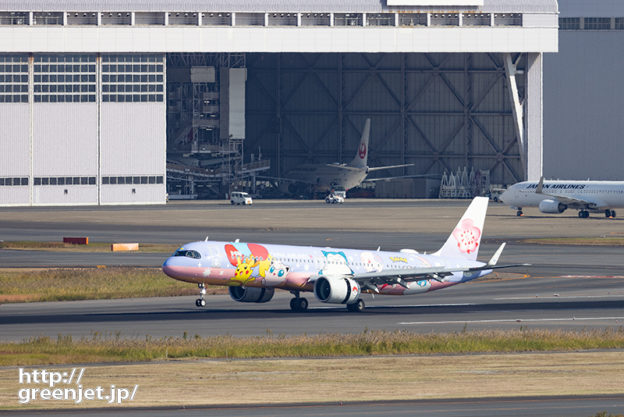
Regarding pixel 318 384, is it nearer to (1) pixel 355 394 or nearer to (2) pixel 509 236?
(1) pixel 355 394

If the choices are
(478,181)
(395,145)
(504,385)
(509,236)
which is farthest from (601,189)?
(504,385)

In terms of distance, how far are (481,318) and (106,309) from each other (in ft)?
59.1

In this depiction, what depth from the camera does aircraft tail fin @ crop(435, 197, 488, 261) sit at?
61.4 m

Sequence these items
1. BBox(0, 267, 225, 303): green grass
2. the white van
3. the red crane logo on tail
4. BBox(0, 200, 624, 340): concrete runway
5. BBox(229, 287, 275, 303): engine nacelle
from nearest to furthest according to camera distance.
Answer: BBox(0, 200, 624, 340): concrete runway < BBox(229, 287, 275, 303): engine nacelle < BBox(0, 267, 225, 303): green grass < the white van < the red crane logo on tail

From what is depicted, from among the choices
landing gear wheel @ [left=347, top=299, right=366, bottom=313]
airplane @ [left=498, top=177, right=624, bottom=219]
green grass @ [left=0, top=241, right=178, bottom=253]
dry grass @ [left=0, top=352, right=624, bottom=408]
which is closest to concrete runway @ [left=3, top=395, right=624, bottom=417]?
dry grass @ [left=0, top=352, right=624, bottom=408]

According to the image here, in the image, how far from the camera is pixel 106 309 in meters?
56.6

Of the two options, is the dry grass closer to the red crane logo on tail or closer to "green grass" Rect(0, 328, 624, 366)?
"green grass" Rect(0, 328, 624, 366)

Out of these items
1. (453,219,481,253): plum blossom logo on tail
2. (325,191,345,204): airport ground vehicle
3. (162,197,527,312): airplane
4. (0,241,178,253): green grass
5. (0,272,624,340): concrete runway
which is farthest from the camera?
(325,191,345,204): airport ground vehicle

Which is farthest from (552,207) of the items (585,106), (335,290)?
(335,290)

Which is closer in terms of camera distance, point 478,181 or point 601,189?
point 601,189

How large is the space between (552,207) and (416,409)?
110 meters

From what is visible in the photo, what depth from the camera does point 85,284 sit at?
219ft

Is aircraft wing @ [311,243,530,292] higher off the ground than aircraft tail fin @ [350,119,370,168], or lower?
lower

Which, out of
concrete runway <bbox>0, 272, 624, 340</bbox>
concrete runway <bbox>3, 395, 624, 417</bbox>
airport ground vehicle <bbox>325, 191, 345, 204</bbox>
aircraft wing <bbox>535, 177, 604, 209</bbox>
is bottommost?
concrete runway <bbox>0, 272, 624, 340</bbox>
